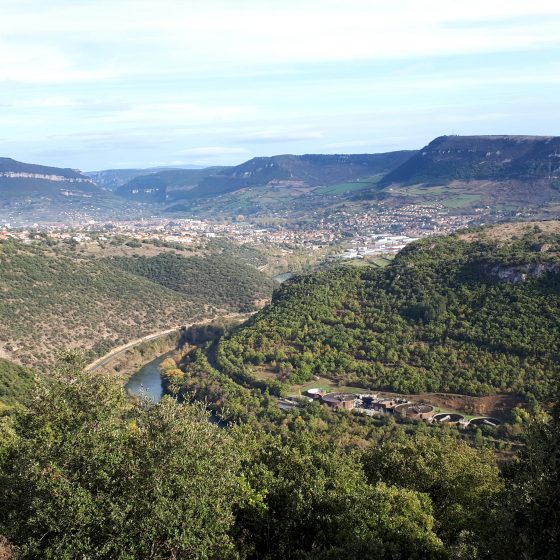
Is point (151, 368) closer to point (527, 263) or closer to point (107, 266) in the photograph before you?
point (107, 266)

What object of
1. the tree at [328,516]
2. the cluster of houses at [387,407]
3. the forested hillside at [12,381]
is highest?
the tree at [328,516]

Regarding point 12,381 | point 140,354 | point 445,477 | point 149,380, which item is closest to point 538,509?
point 445,477

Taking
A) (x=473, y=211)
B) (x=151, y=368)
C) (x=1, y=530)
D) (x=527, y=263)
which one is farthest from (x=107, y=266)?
(x=473, y=211)

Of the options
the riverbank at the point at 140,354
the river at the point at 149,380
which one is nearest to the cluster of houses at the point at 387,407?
the river at the point at 149,380

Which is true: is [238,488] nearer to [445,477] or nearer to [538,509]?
[538,509]

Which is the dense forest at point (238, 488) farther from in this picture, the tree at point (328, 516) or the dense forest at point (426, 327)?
the dense forest at point (426, 327)

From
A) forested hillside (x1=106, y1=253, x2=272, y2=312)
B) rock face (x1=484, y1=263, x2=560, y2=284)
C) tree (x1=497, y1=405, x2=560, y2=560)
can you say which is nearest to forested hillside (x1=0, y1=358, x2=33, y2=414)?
tree (x1=497, y1=405, x2=560, y2=560)
